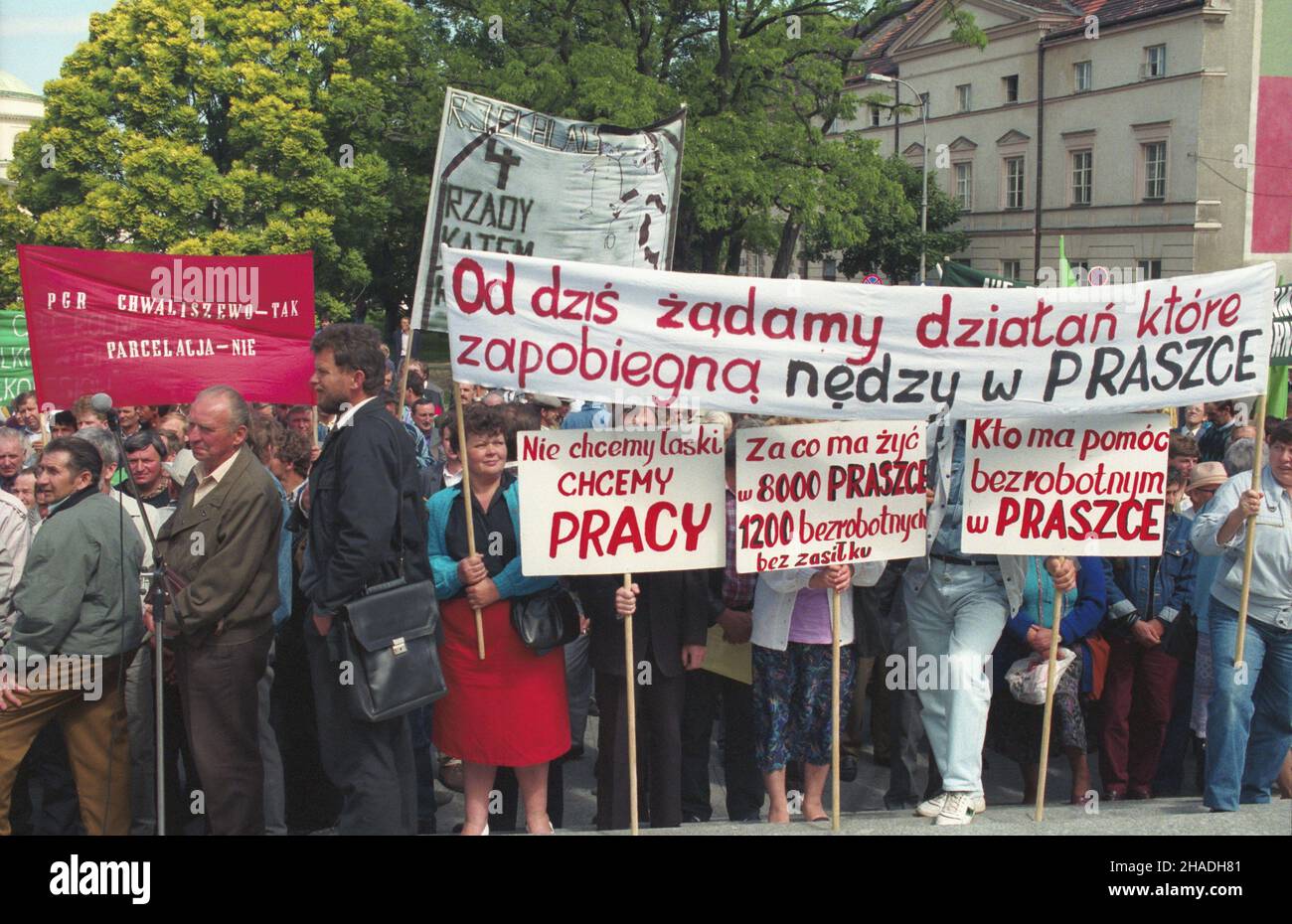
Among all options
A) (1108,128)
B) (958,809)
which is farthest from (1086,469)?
(1108,128)

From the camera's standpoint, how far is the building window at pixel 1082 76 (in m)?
45.2

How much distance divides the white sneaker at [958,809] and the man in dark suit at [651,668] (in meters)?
1.13

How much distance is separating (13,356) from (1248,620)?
9.28 m

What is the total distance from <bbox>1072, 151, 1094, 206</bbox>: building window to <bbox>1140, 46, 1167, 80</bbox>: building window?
367 cm

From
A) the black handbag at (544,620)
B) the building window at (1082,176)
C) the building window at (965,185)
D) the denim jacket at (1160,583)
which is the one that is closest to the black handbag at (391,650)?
the black handbag at (544,620)

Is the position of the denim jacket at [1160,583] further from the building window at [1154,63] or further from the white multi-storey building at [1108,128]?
the building window at [1154,63]

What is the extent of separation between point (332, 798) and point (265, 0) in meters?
35.0

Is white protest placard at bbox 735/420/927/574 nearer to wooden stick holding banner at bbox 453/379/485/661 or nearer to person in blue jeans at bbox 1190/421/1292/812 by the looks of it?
wooden stick holding banner at bbox 453/379/485/661

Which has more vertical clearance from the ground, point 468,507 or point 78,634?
point 468,507

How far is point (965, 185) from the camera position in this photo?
51.4m

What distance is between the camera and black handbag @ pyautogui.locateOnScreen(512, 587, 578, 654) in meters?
5.51

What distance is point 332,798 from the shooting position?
21.1ft

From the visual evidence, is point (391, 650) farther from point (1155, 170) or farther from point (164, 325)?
point (1155, 170)

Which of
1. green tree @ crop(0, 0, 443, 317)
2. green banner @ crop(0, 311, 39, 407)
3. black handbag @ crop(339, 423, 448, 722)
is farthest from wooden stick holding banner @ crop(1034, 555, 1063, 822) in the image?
green tree @ crop(0, 0, 443, 317)
